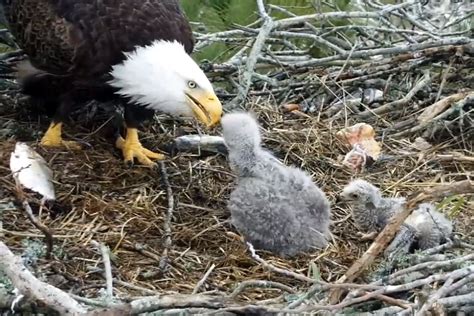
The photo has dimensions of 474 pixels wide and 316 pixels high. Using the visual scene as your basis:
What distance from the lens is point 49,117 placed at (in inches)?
190

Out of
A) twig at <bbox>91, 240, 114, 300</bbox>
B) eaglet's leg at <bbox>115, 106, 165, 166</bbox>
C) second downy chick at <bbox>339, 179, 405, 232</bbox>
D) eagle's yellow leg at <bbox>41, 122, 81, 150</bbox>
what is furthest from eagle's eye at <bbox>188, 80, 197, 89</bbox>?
twig at <bbox>91, 240, 114, 300</bbox>

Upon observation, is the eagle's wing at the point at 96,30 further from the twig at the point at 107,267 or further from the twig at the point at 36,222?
the twig at the point at 36,222

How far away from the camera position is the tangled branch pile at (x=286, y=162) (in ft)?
9.45

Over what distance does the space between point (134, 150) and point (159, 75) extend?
400 millimetres

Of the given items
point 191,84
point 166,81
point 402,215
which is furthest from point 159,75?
point 402,215

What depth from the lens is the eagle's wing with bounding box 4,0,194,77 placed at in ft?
14.1

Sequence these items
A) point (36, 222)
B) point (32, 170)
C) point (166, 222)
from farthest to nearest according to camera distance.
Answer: point (32, 170) → point (166, 222) → point (36, 222)

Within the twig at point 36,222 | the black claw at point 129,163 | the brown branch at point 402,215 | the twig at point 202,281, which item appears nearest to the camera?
the twig at point 36,222

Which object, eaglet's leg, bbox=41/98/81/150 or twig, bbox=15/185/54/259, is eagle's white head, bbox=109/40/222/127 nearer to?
eaglet's leg, bbox=41/98/81/150

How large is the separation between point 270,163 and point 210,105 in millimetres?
405

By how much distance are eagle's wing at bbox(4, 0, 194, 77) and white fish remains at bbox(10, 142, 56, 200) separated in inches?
16.3

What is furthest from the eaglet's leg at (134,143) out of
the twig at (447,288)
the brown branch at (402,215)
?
the twig at (447,288)

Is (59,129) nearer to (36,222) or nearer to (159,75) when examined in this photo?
(159,75)

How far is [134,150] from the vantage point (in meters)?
4.53
